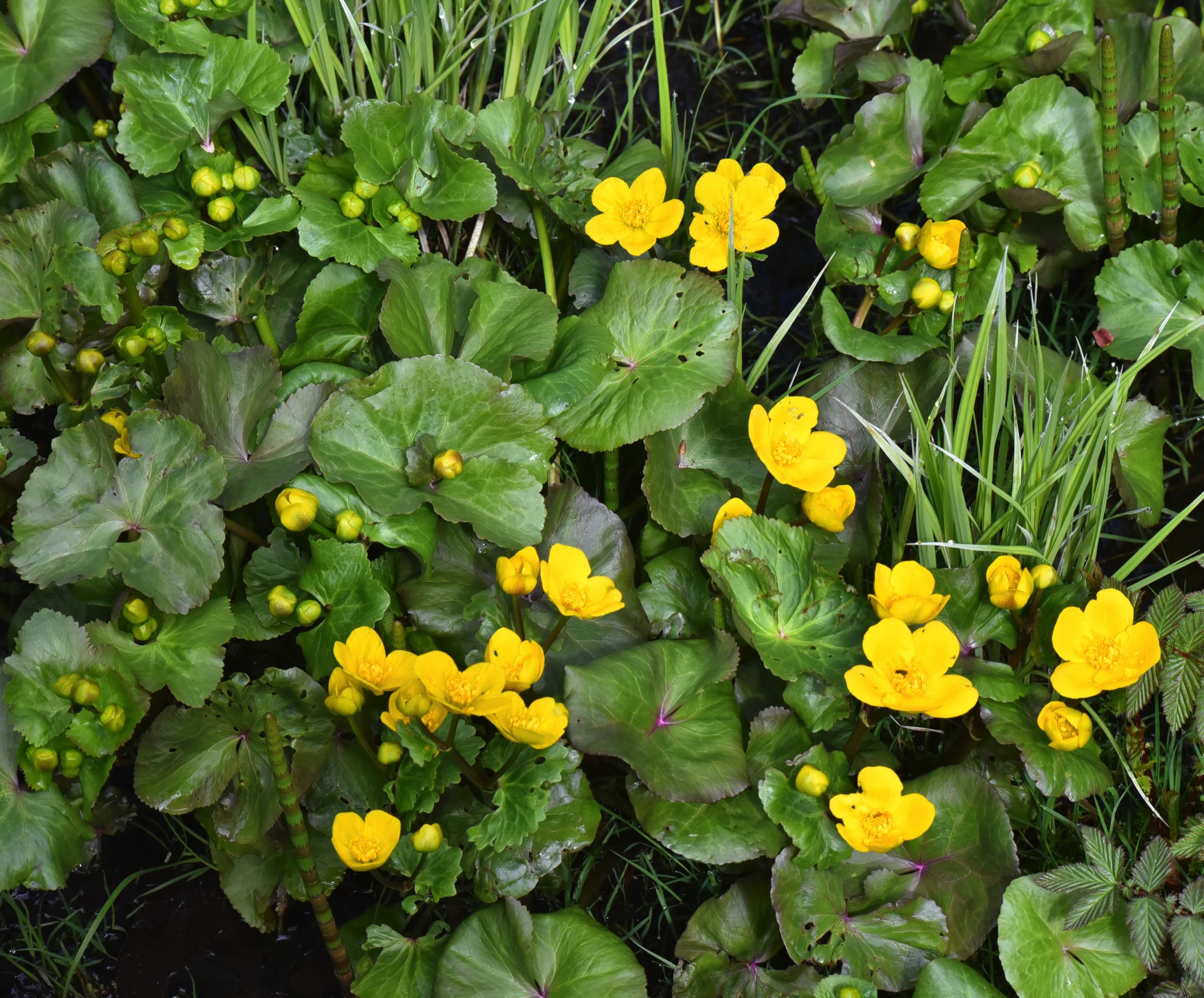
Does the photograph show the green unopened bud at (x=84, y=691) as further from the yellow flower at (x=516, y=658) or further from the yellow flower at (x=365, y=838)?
the yellow flower at (x=516, y=658)

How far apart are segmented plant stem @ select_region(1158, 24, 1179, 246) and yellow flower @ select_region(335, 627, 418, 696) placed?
153 centimetres

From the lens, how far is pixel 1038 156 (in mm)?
2059

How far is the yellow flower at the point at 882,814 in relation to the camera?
1.44m

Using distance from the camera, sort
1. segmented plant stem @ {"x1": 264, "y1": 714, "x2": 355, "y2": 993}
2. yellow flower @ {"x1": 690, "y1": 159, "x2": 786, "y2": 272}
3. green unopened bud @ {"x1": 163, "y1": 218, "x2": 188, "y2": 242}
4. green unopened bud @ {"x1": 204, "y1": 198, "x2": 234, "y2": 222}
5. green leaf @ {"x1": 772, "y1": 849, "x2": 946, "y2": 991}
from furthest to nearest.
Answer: green unopened bud @ {"x1": 204, "y1": 198, "x2": 234, "y2": 222}, yellow flower @ {"x1": 690, "y1": 159, "x2": 786, "y2": 272}, green unopened bud @ {"x1": 163, "y1": 218, "x2": 188, "y2": 242}, green leaf @ {"x1": 772, "y1": 849, "x2": 946, "y2": 991}, segmented plant stem @ {"x1": 264, "y1": 714, "x2": 355, "y2": 993}

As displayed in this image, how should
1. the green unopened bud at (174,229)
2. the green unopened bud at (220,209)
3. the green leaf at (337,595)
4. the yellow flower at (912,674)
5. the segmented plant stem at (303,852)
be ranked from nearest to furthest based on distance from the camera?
the segmented plant stem at (303,852)
the yellow flower at (912,674)
the green leaf at (337,595)
the green unopened bud at (174,229)
the green unopened bud at (220,209)

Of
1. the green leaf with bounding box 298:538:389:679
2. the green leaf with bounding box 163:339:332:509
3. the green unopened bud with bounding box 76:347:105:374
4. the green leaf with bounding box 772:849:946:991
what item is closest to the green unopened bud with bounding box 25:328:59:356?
the green unopened bud with bounding box 76:347:105:374

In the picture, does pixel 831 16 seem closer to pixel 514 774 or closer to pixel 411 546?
pixel 411 546

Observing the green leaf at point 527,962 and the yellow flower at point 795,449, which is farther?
the yellow flower at point 795,449

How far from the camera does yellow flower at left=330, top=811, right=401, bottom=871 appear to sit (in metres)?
1.36

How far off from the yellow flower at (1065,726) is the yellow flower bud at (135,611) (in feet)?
4.37

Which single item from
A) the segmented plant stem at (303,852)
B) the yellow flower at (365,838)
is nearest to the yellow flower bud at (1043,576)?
the yellow flower at (365,838)

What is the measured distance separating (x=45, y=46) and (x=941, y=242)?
170 cm

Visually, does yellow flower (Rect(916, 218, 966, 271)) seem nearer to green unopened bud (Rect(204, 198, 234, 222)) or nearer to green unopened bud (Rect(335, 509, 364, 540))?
green unopened bud (Rect(335, 509, 364, 540))

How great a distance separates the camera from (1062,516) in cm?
170
